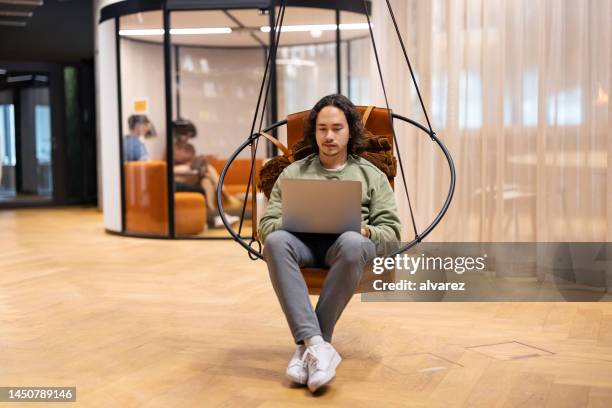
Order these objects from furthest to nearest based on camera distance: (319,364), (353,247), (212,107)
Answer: (212,107), (353,247), (319,364)

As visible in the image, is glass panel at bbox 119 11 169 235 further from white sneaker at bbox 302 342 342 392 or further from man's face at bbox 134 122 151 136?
white sneaker at bbox 302 342 342 392

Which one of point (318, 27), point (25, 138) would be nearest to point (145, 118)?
point (318, 27)

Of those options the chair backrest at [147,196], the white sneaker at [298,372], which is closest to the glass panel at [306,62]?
the chair backrest at [147,196]

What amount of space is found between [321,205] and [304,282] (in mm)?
293

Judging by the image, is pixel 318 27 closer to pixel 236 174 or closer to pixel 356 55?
pixel 356 55

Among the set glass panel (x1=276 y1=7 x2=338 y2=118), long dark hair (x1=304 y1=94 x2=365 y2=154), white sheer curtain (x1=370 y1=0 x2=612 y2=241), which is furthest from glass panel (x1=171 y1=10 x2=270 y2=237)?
long dark hair (x1=304 y1=94 x2=365 y2=154)

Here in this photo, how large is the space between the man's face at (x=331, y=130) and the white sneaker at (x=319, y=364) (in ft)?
2.65

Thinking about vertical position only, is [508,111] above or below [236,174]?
above

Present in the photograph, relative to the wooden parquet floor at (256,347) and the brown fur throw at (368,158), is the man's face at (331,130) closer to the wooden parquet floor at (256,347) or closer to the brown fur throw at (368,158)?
the brown fur throw at (368,158)

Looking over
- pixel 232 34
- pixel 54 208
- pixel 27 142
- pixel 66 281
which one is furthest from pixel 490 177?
pixel 27 142

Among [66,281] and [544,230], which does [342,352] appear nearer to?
[544,230]

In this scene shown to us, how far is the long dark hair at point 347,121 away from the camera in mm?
2924

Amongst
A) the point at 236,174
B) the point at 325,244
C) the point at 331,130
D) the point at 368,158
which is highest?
the point at 331,130

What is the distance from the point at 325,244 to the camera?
2.77 meters
